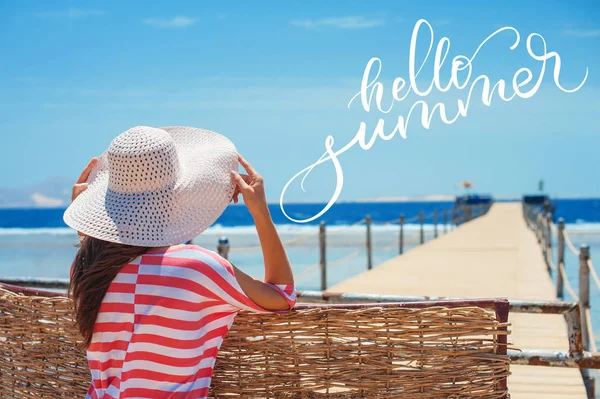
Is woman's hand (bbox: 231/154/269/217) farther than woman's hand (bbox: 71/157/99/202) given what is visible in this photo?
No

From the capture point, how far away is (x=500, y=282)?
7941 mm

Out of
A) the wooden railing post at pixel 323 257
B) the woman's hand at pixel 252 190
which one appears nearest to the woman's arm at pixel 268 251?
the woman's hand at pixel 252 190

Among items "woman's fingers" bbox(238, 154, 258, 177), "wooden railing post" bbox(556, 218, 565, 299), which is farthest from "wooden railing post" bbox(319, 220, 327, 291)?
"woman's fingers" bbox(238, 154, 258, 177)

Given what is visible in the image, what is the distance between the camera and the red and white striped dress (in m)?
1.46

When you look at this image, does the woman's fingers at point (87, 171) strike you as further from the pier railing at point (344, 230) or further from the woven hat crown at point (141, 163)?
the pier railing at point (344, 230)

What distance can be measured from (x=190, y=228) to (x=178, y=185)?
0.10m

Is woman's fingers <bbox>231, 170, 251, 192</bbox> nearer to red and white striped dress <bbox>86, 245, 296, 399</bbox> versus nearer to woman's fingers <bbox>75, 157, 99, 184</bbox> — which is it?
red and white striped dress <bbox>86, 245, 296, 399</bbox>

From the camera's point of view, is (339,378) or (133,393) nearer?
(133,393)

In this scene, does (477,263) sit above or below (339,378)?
below

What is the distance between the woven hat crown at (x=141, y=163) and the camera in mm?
1472

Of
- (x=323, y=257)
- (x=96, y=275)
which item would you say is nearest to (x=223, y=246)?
(x=323, y=257)

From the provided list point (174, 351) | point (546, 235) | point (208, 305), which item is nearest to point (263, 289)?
point (208, 305)

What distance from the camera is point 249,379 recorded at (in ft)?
5.76

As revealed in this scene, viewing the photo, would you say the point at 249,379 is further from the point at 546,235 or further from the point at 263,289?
the point at 546,235
